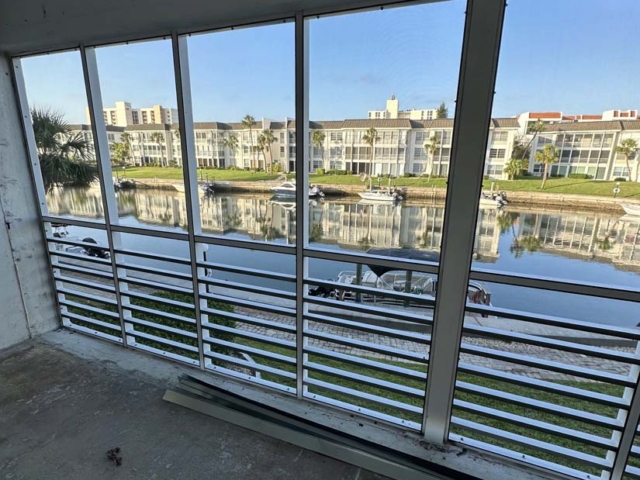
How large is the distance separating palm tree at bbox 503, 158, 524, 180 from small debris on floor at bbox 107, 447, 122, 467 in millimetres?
2561

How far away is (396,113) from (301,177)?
625mm

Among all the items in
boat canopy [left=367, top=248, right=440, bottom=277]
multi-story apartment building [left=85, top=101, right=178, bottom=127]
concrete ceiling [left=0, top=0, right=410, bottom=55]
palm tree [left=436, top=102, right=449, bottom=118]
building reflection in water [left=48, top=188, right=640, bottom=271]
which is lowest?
boat canopy [left=367, top=248, right=440, bottom=277]

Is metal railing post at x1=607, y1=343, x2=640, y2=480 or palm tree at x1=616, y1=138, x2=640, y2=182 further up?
palm tree at x1=616, y1=138, x2=640, y2=182

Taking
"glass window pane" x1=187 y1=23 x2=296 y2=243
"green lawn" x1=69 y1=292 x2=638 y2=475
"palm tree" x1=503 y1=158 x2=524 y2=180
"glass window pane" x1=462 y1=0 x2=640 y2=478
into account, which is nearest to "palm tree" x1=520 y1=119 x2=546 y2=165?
"glass window pane" x1=462 y1=0 x2=640 y2=478

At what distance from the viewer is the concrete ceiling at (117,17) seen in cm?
173

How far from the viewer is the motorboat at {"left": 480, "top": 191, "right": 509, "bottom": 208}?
64.5 inches

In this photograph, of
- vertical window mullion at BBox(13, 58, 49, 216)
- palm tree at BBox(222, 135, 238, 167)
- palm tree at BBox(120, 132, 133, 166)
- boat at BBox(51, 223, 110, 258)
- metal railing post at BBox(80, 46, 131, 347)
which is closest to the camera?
palm tree at BBox(222, 135, 238, 167)

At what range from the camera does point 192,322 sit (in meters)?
2.56

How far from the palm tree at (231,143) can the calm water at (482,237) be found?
31 cm

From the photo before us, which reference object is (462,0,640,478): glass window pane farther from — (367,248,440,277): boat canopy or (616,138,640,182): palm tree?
(367,248,440,277): boat canopy

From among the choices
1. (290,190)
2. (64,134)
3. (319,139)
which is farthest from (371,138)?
(64,134)

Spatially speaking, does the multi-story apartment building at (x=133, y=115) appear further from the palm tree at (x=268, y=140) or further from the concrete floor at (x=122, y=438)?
the concrete floor at (x=122, y=438)

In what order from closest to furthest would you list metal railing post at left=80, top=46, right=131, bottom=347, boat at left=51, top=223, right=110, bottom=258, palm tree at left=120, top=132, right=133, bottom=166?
metal railing post at left=80, top=46, right=131, bottom=347 → palm tree at left=120, top=132, right=133, bottom=166 → boat at left=51, top=223, right=110, bottom=258

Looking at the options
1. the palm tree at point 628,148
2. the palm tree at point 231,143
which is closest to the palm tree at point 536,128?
the palm tree at point 628,148
